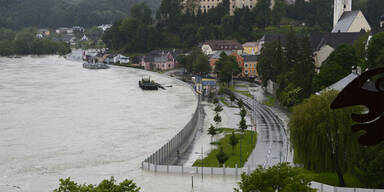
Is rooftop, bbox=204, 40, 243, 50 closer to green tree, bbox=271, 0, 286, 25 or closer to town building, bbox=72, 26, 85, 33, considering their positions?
green tree, bbox=271, 0, 286, 25

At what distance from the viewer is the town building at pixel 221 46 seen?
262 feet

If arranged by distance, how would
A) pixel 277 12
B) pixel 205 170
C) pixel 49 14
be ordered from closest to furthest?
pixel 205 170
pixel 277 12
pixel 49 14

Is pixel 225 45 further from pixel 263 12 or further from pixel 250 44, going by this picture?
pixel 263 12

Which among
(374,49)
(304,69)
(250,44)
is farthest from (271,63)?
(250,44)

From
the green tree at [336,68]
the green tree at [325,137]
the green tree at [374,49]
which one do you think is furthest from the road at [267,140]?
the green tree at [374,49]

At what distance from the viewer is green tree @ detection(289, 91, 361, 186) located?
67.1 ft

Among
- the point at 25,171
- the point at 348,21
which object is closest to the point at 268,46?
the point at 348,21

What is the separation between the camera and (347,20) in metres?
63.0

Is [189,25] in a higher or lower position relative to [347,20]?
higher

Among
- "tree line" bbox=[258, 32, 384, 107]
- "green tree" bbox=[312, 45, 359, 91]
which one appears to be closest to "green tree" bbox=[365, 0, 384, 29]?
"tree line" bbox=[258, 32, 384, 107]

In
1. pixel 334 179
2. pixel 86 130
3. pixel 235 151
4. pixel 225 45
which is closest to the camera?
pixel 334 179

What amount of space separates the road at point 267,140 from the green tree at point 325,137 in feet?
6.20

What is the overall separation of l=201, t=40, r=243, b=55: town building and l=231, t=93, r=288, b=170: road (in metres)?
35.9

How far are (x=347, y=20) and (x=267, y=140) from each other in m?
36.3
